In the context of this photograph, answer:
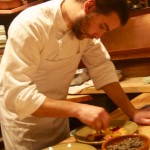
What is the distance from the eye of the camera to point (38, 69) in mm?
1721

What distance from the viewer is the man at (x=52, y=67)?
148 centimetres

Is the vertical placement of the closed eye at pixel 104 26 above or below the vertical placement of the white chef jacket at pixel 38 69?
above

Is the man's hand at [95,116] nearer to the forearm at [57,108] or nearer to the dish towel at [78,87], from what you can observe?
the forearm at [57,108]

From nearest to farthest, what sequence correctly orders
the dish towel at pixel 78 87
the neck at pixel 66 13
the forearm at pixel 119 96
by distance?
the neck at pixel 66 13, the forearm at pixel 119 96, the dish towel at pixel 78 87

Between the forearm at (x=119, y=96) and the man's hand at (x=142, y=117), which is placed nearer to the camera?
the man's hand at (x=142, y=117)

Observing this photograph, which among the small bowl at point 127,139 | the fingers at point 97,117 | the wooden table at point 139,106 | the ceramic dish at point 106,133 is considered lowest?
the wooden table at point 139,106

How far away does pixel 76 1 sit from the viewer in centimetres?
164

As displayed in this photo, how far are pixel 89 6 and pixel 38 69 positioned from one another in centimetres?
42

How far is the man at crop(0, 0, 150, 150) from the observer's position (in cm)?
148

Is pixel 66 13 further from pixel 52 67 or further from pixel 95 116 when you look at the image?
pixel 95 116

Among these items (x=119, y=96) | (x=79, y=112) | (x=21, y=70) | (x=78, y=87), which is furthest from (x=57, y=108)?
(x=78, y=87)

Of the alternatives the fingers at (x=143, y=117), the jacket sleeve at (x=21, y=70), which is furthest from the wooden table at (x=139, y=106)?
the jacket sleeve at (x=21, y=70)

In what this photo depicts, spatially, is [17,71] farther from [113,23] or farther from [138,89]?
[138,89]

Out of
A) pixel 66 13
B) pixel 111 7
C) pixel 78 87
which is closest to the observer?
pixel 111 7
